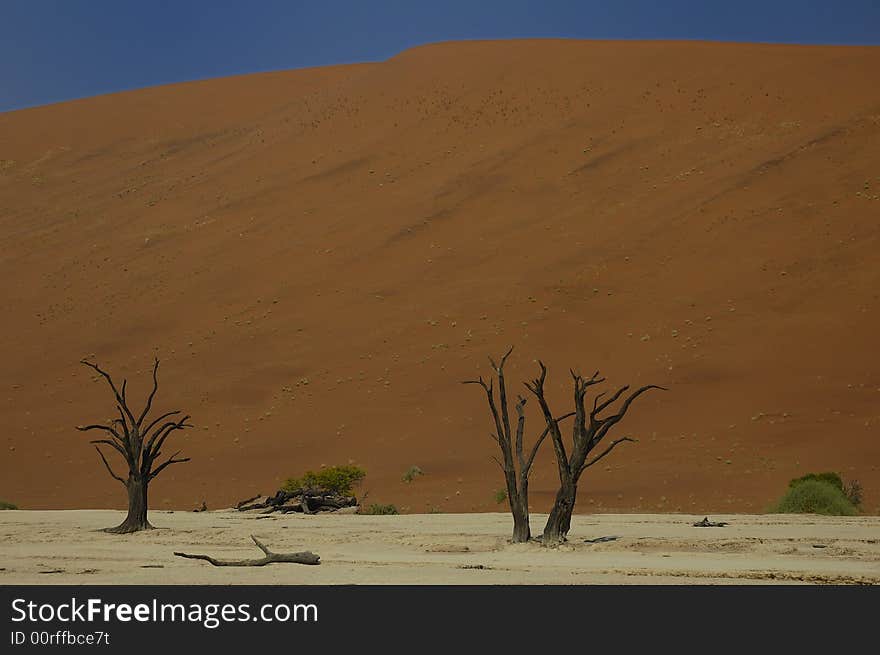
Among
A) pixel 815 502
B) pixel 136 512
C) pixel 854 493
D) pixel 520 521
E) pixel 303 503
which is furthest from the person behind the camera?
pixel 303 503

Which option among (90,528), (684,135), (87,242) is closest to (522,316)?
(684,135)

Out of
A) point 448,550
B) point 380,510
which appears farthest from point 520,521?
point 380,510

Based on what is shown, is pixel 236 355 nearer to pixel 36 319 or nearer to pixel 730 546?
pixel 36 319

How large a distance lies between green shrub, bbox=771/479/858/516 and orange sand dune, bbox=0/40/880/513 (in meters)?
1.63

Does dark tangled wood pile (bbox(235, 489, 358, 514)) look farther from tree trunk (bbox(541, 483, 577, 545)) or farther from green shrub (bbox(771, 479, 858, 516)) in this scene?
green shrub (bbox(771, 479, 858, 516))

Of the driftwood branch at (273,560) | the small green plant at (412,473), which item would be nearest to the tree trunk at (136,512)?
the driftwood branch at (273,560)

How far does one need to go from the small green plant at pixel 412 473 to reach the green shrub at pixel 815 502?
901 centimetres

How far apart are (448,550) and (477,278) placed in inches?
991

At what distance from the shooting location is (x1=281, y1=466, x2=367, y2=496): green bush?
81.4ft

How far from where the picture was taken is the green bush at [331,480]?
24.8m

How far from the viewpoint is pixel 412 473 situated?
1045 inches

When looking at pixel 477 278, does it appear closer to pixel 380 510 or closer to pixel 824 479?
pixel 380 510

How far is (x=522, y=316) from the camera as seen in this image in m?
35.3

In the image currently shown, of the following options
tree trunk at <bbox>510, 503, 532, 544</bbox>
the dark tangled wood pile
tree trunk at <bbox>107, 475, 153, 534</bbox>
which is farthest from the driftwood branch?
the dark tangled wood pile
